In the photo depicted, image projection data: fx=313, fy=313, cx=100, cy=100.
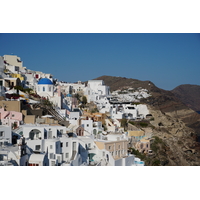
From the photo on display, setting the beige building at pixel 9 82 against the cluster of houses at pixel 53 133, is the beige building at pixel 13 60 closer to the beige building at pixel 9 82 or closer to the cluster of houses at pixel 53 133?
the cluster of houses at pixel 53 133

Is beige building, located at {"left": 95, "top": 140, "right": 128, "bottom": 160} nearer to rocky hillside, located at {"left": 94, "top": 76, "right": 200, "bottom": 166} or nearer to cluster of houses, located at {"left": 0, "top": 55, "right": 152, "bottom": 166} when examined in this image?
cluster of houses, located at {"left": 0, "top": 55, "right": 152, "bottom": 166}

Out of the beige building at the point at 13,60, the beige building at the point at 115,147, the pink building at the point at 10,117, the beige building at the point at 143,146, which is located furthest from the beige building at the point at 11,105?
the beige building at the point at 13,60

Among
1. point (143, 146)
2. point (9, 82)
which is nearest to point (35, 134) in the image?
point (143, 146)

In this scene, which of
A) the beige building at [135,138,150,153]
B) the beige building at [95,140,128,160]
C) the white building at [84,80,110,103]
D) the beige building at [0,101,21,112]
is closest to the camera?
the beige building at [95,140,128,160]

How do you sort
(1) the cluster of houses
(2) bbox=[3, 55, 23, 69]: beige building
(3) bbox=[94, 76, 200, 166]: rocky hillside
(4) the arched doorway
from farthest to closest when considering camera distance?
(2) bbox=[3, 55, 23, 69]: beige building
(3) bbox=[94, 76, 200, 166]: rocky hillside
(4) the arched doorway
(1) the cluster of houses

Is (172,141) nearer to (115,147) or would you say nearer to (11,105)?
(115,147)

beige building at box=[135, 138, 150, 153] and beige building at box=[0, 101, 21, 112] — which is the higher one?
beige building at box=[0, 101, 21, 112]

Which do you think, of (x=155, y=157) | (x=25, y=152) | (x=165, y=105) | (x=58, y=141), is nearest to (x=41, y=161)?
(x=25, y=152)

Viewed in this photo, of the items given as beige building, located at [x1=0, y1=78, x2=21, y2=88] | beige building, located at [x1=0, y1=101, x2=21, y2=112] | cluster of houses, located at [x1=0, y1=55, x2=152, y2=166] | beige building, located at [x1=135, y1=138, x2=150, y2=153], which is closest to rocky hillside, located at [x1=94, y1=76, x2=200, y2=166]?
beige building, located at [x1=135, y1=138, x2=150, y2=153]
